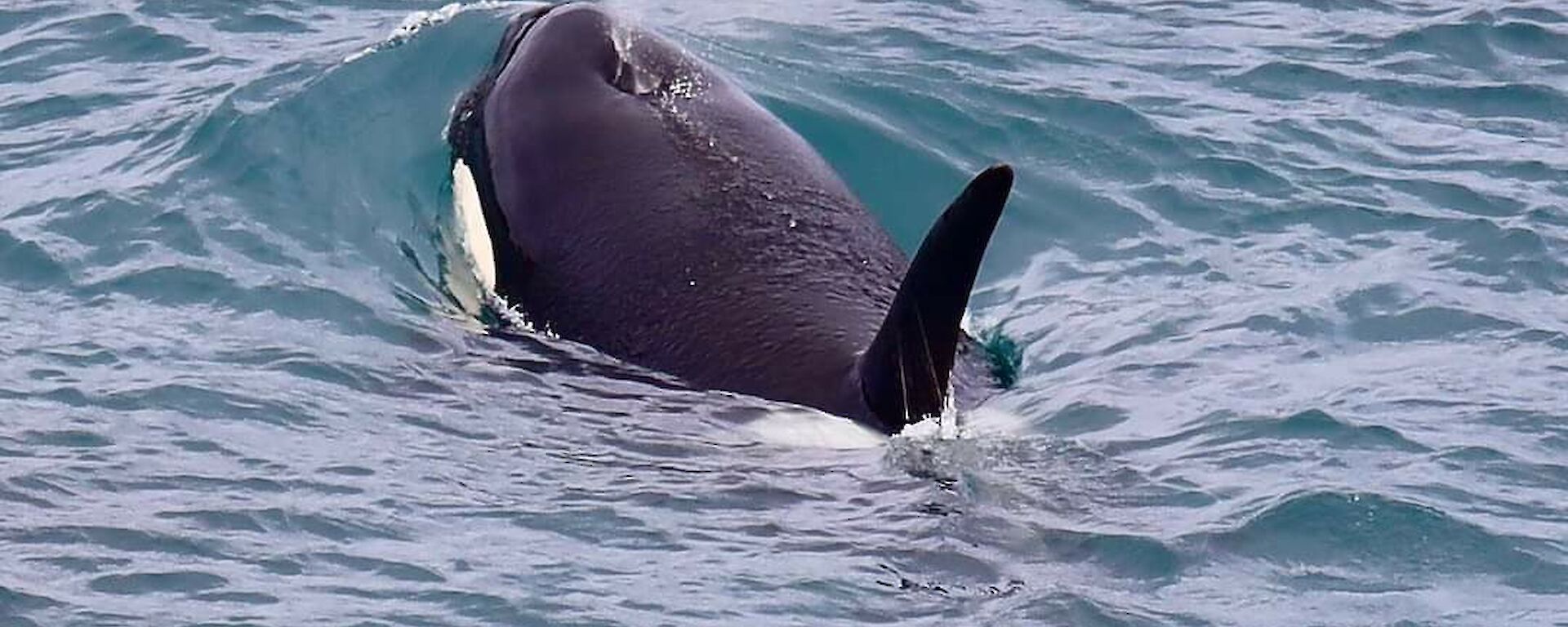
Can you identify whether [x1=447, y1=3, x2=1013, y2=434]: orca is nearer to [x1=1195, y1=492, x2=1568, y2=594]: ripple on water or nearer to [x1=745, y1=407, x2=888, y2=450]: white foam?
[x1=745, y1=407, x2=888, y2=450]: white foam

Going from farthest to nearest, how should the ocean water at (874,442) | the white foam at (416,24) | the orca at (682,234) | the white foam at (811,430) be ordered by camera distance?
the white foam at (416,24), the orca at (682,234), the white foam at (811,430), the ocean water at (874,442)

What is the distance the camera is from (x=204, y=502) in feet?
33.4

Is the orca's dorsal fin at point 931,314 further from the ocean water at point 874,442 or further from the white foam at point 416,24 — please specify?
the white foam at point 416,24

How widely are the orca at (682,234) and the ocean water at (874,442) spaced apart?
280 millimetres

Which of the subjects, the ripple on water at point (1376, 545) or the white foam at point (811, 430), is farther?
A: the white foam at point (811, 430)

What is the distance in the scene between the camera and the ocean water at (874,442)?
31.7 feet

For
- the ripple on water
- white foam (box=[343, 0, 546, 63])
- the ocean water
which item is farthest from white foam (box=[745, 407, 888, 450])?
white foam (box=[343, 0, 546, 63])

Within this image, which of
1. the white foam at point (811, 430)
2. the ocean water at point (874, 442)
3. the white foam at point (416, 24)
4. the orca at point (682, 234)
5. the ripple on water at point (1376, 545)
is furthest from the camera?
the white foam at point (416, 24)

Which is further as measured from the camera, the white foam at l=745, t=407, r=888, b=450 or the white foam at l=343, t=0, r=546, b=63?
the white foam at l=343, t=0, r=546, b=63

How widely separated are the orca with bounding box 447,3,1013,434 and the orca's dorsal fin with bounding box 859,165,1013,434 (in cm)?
1

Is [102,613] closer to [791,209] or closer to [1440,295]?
[791,209]

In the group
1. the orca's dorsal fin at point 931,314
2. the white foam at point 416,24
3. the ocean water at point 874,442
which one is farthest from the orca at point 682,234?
the white foam at point 416,24

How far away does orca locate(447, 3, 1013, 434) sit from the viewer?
11.4 meters

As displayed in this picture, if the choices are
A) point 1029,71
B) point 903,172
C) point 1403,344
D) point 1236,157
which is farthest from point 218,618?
point 1029,71
